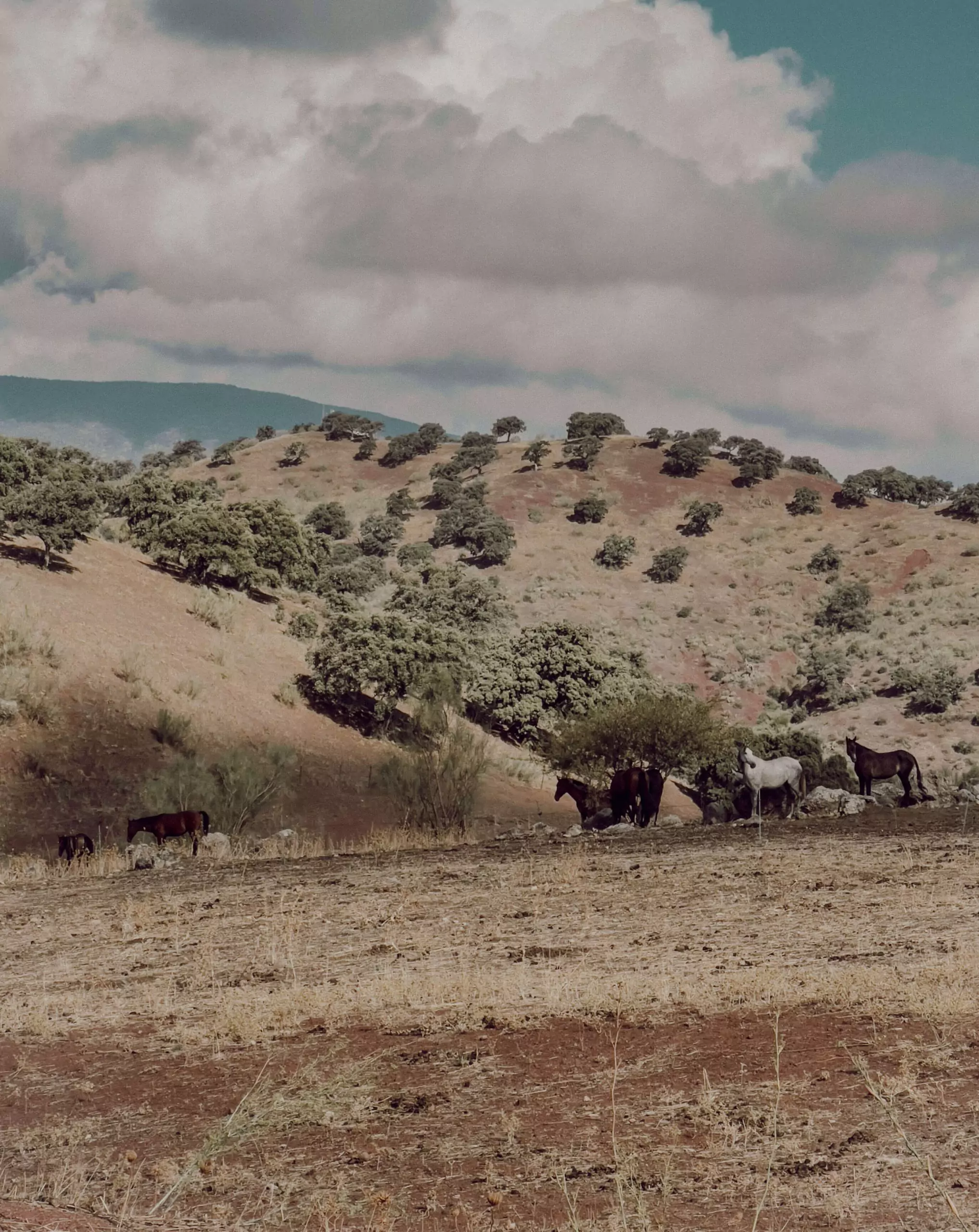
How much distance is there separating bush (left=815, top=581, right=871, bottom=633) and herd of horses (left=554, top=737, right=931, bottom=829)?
5387cm

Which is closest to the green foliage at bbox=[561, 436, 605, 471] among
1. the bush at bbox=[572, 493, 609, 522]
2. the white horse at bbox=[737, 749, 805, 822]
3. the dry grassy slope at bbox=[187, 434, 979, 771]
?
the dry grassy slope at bbox=[187, 434, 979, 771]

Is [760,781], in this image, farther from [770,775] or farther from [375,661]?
[375,661]

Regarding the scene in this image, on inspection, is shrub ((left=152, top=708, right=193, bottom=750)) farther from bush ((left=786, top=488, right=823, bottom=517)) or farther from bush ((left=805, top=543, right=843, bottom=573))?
bush ((left=786, top=488, right=823, bottom=517))

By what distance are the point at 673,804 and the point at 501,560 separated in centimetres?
4972

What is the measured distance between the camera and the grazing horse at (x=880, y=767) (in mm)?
25812

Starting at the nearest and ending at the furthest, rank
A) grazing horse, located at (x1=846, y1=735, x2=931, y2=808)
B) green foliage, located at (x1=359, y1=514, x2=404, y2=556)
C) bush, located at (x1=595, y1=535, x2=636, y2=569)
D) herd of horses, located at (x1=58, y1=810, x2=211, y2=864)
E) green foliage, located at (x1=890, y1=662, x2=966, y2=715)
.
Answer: herd of horses, located at (x1=58, y1=810, x2=211, y2=864) → grazing horse, located at (x1=846, y1=735, x2=931, y2=808) → green foliage, located at (x1=890, y1=662, x2=966, y2=715) → green foliage, located at (x1=359, y1=514, x2=404, y2=556) → bush, located at (x1=595, y1=535, x2=636, y2=569)

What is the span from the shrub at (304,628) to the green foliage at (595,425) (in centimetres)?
7434

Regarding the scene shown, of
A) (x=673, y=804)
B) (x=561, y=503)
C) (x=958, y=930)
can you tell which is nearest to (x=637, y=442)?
(x=561, y=503)

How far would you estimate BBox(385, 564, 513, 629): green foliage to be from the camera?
6869 cm

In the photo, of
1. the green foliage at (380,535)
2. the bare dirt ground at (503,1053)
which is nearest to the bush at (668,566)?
the green foliage at (380,535)

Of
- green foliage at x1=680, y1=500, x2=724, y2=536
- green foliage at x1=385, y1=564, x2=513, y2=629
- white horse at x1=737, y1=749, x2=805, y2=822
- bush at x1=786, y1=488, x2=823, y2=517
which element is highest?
bush at x1=786, y1=488, x2=823, y2=517

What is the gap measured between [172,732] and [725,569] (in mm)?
60876

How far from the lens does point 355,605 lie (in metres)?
63.6

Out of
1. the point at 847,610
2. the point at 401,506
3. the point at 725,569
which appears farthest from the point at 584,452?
the point at 847,610
